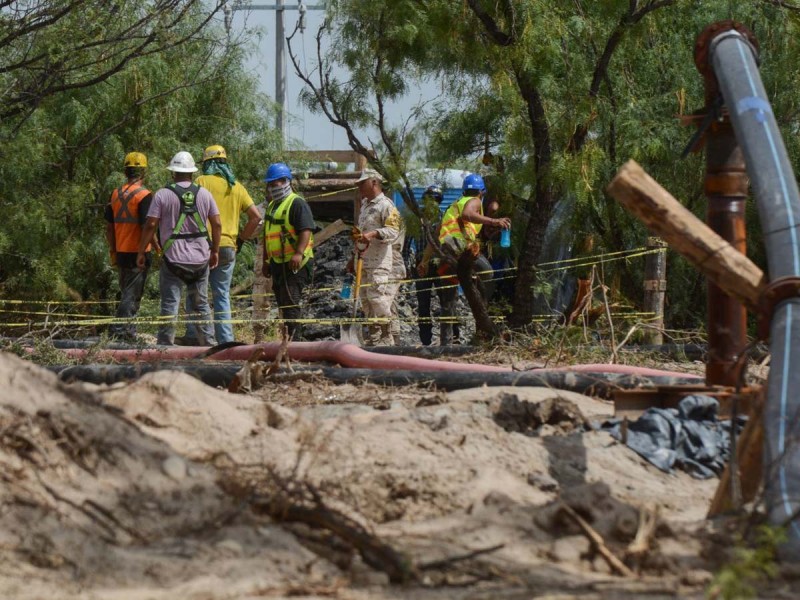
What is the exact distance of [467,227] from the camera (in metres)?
12.2

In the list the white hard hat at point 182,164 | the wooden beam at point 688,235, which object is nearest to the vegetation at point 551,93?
the white hard hat at point 182,164

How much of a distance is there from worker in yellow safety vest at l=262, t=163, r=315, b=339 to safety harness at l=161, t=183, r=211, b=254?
76 centimetres

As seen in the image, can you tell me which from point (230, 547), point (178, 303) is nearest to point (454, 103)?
point (178, 303)

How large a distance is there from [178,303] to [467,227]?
9.76 ft

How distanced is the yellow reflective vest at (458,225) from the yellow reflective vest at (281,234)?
59.4 inches

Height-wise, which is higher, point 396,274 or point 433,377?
point 396,274

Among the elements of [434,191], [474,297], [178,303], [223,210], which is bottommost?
[178,303]

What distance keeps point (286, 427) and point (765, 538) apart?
2051 millimetres

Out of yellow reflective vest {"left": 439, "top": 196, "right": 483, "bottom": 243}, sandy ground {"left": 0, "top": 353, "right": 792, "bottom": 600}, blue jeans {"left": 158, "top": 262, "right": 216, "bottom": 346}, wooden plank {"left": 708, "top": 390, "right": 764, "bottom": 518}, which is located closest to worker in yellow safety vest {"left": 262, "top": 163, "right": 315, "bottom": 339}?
blue jeans {"left": 158, "top": 262, "right": 216, "bottom": 346}

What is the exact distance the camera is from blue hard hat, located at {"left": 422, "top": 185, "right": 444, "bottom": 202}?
1170 centimetres

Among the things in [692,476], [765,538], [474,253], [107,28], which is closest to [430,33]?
[474,253]

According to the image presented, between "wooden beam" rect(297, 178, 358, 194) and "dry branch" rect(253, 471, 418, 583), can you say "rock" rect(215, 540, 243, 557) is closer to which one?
"dry branch" rect(253, 471, 418, 583)

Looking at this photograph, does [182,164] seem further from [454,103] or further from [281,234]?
[454,103]

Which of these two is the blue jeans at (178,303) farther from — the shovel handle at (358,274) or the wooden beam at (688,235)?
the wooden beam at (688,235)
